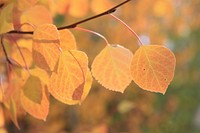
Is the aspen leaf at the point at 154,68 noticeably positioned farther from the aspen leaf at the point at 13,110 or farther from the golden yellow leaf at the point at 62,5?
the golden yellow leaf at the point at 62,5

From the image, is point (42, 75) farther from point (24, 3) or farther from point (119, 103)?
point (119, 103)

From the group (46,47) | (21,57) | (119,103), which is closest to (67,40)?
(46,47)

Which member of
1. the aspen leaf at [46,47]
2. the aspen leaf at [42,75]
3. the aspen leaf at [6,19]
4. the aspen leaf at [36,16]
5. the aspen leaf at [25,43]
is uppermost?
the aspen leaf at [6,19]

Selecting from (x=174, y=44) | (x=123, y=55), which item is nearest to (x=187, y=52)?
(x=174, y=44)

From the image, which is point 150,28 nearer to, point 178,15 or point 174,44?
point 178,15

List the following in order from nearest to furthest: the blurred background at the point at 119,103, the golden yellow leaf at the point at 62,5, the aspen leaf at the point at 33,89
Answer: the aspen leaf at the point at 33,89
the golden yellow leaf at the point at 62,5
the blurred background at the point at 119,103

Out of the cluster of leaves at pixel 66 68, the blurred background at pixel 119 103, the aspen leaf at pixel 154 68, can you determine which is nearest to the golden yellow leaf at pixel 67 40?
the cluster of leaves at pixel 66 68

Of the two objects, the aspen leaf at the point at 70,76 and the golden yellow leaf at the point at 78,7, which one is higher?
the aspen leaf at the point at 70,76
